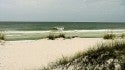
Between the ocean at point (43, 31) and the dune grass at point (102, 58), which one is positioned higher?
the dune grass at point (102, 58)

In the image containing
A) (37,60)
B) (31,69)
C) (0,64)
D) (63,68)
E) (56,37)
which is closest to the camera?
(63,68)

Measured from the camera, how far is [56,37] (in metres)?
20.3

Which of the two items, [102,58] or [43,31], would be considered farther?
[43,31]

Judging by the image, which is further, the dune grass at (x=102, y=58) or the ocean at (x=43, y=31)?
the ocean at (x=43, y=31)

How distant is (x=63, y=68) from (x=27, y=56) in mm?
5296

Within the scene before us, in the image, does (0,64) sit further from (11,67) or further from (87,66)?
(87,66)

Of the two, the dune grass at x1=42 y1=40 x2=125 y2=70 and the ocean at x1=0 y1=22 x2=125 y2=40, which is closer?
the dune grass at x1=42 y1=40 x2=125 y2=70

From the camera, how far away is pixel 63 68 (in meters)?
6.76

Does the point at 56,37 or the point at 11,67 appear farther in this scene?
the point at 56,37

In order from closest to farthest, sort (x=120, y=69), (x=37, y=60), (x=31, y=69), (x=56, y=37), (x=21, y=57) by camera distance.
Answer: (x=120, y=69) < (x=31, y=69) < (x=37, y=60) < (x=21, y=57) < (x=56, y=37)

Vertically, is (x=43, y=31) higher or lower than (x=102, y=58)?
lower

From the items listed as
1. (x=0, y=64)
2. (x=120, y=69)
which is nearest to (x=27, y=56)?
(x=0, y=64)

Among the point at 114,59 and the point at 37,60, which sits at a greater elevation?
the point at 114,59

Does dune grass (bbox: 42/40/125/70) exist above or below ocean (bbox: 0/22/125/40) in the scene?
above
